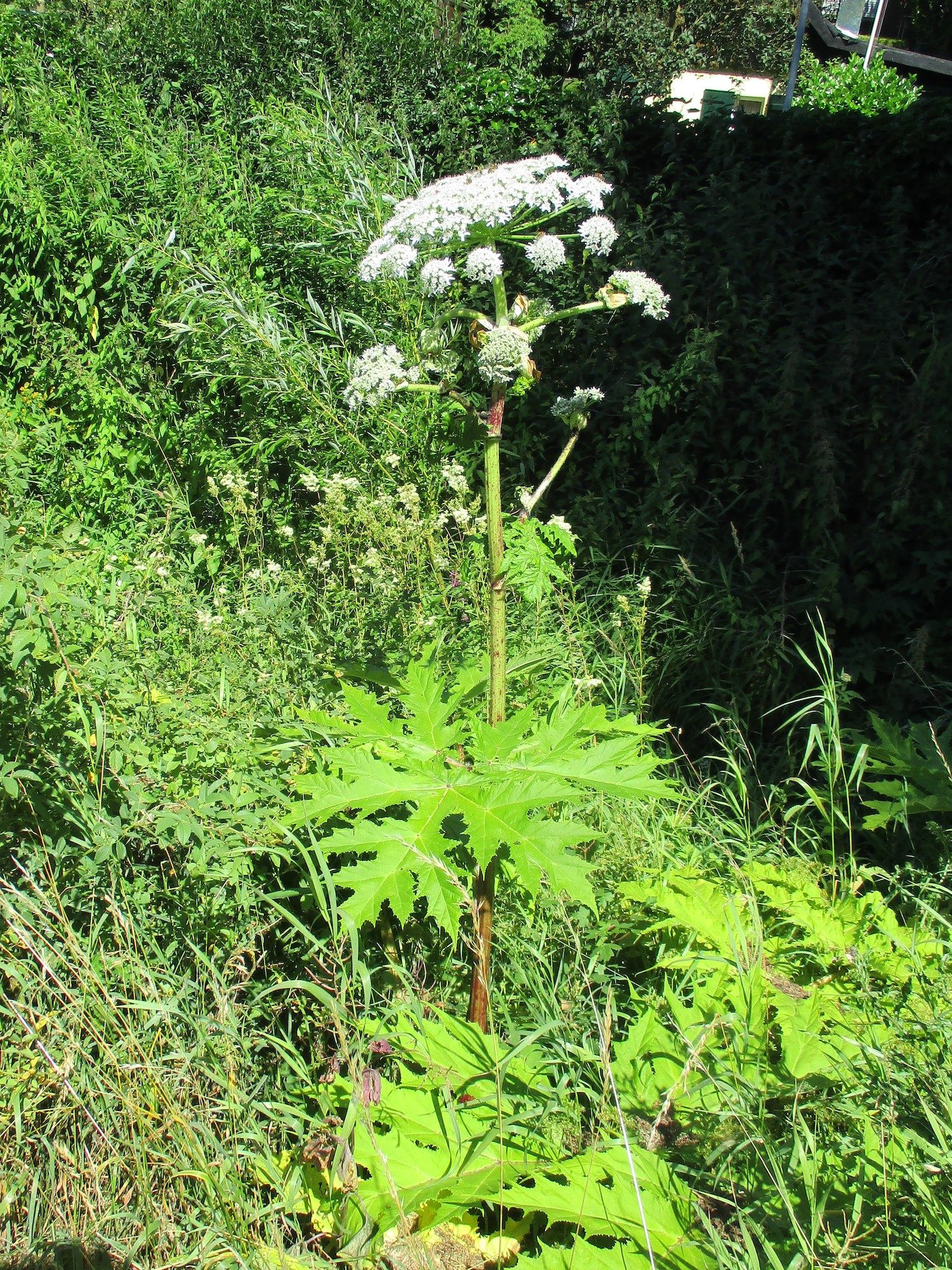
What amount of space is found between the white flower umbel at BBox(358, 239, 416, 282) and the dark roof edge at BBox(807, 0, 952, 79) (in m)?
26.9

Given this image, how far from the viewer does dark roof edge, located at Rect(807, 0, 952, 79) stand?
24.8m

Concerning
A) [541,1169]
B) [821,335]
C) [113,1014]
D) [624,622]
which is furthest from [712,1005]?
[821,335]

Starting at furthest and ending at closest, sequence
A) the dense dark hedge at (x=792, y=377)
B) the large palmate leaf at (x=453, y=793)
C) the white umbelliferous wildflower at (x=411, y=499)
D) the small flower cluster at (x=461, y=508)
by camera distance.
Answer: the dense dark hedge at (x=792, y=377), the white umbelliferous wildflower at (x=411, y=499), the small flower cluster at (x=461, y=508), the large palmate leaf at (x=453, y=793)

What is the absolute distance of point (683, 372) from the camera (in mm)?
4672

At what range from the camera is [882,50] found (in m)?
25.8

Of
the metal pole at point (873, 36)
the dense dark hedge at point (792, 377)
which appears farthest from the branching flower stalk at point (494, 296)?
the metal pole at point (873, 36)

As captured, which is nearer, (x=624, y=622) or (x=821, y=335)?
(x=624, y=622)

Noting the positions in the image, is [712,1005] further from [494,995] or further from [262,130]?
[262,130]

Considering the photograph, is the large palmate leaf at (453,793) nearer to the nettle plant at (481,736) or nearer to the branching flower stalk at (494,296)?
the nettle plant at (481,736)

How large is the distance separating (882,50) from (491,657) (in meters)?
31.0

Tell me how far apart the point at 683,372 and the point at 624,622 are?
139 centimetres

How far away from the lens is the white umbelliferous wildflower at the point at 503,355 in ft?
5.67

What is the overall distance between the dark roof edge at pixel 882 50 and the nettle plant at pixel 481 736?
26999 millimetres

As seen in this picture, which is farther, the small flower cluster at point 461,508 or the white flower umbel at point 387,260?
the small flower cluster at point 461,508
